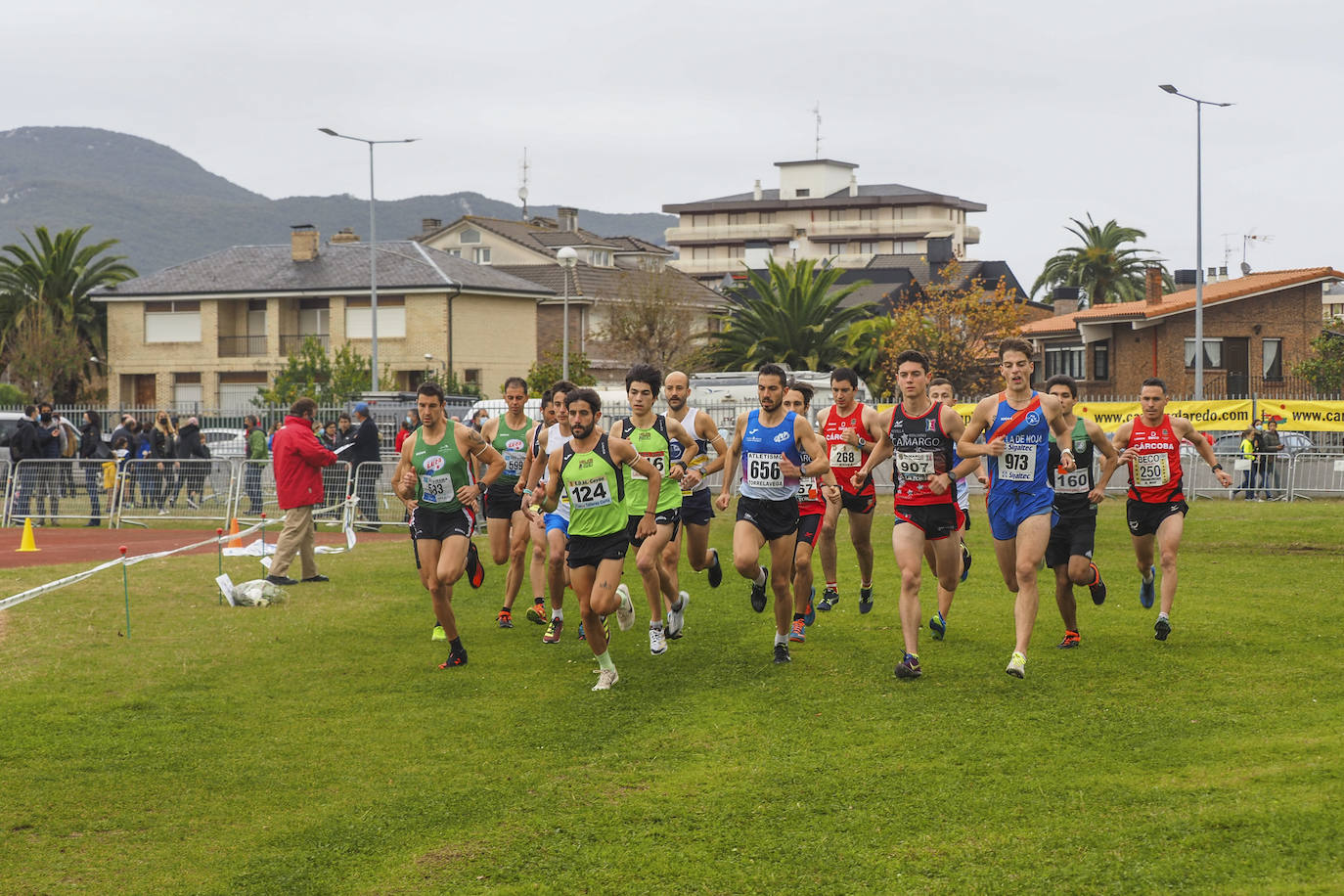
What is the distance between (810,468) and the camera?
11.0 m

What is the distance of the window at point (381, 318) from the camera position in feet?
195

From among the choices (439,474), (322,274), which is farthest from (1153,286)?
(439,474)

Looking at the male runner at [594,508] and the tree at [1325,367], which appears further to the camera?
the tree at [1325,367]

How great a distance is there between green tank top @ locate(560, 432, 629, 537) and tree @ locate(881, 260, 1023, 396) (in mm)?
41407

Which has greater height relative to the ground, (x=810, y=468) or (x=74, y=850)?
(x=810, y=468)

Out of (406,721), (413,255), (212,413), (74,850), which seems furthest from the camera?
(413,255)

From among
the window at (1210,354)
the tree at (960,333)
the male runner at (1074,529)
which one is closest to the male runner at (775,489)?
the male runner at (1074,529)

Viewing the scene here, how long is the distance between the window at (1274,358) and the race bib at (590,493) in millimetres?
44452

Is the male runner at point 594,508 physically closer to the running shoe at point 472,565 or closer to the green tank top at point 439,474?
the green tank top at point 439,474

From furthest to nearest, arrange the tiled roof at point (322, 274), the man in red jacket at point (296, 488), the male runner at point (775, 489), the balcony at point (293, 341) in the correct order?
1. the balcony at point (293, 341)
2. the tiled roof at point (322, 274)
3. the man in red jacket at point (296, 488)
4. the male runner at point (775, 489)

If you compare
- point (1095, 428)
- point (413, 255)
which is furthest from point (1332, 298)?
point (1095, 428)

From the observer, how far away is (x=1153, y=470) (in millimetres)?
12297

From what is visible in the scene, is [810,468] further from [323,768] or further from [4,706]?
[4,706]

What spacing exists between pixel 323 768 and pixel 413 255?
5464 cm
